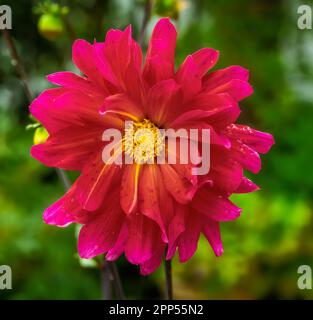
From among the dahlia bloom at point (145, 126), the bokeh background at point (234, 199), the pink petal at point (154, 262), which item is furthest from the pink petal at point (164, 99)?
the bokeh background at point (234, 199)

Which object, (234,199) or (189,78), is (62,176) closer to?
(189,78)

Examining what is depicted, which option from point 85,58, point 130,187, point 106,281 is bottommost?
point 106,281

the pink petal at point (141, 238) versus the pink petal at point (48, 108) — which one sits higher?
the pink petal at point (48, 108)

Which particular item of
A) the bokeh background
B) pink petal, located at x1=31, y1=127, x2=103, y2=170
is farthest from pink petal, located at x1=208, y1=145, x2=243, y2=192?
the bokeh background

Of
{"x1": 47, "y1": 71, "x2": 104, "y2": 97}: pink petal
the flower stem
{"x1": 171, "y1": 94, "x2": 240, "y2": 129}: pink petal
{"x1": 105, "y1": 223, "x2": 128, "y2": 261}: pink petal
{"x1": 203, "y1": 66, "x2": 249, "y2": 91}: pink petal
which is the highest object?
{"x1": 47, "y1": 71, "x2": 104, "y2": 97}: pink petal

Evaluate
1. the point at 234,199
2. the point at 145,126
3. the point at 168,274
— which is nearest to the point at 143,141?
the point at 145,126

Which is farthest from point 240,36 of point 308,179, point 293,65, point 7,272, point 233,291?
point 7,272

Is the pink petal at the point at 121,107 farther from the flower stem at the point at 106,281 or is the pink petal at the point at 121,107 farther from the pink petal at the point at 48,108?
the flower stem at the point at 106,281

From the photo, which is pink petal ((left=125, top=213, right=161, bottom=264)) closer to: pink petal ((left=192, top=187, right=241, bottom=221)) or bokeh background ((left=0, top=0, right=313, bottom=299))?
pink petal ((left=192, top=187, right=241, bottom=221))

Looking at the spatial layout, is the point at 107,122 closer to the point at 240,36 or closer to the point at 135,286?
the point at 135,286
